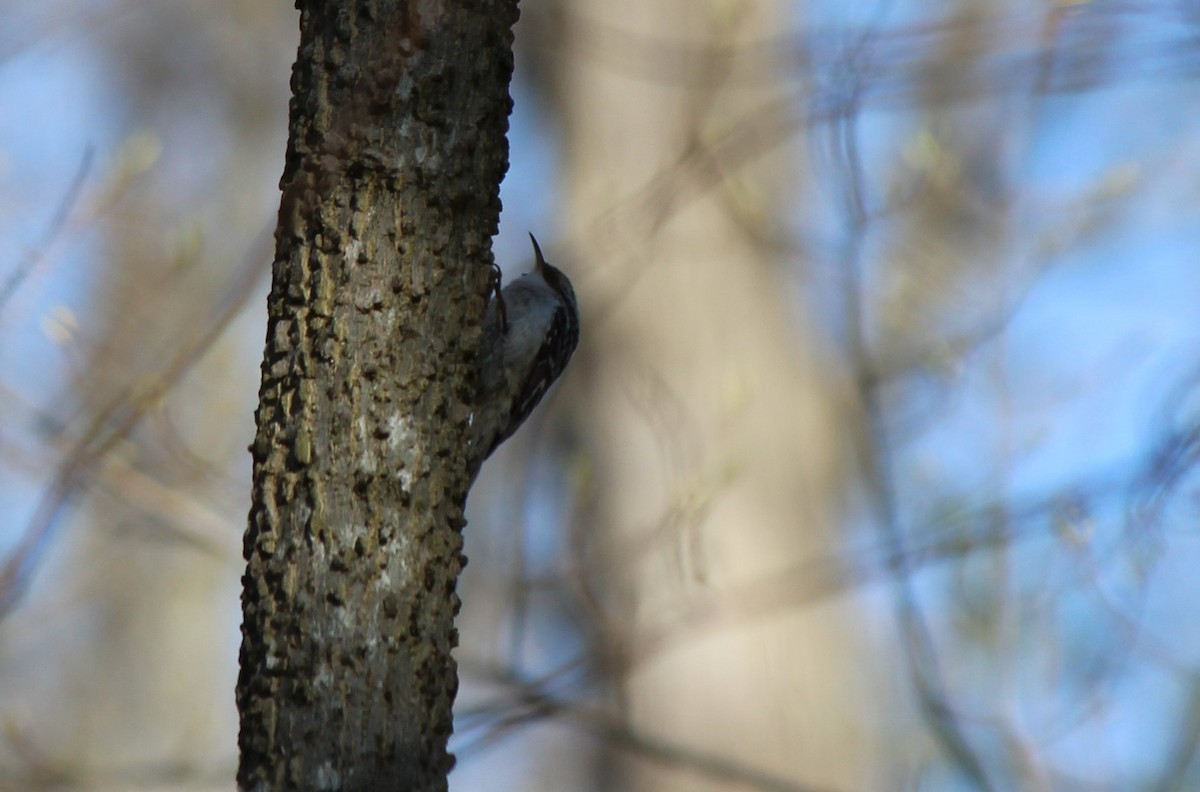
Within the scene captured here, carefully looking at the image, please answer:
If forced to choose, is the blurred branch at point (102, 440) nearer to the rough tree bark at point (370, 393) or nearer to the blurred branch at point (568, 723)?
the rough tree bark at point (370, 393)

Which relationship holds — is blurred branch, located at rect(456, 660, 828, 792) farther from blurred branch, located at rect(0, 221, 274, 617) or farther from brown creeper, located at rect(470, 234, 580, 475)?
blurred branch, located at rect(0, 221, 274, 617)

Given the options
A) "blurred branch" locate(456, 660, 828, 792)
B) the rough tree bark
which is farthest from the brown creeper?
the rough tree bark

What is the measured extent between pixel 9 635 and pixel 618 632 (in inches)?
229

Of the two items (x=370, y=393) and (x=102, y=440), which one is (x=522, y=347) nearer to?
(x=102, y=440)

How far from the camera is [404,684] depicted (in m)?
1.78

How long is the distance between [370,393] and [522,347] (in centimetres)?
183

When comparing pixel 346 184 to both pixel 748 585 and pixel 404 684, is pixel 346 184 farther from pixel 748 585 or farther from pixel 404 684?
pixel 748 585

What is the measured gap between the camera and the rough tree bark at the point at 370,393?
1.75 m

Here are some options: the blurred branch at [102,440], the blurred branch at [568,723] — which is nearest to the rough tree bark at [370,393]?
the blurred branch at [102,440]

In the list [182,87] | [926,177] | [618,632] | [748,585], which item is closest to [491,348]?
[618,632]

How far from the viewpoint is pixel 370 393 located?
1.83m

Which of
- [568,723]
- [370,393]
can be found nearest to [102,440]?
[370,393]

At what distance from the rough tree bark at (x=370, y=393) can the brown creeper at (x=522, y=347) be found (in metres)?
1.30

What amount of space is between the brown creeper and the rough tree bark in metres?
1.30
